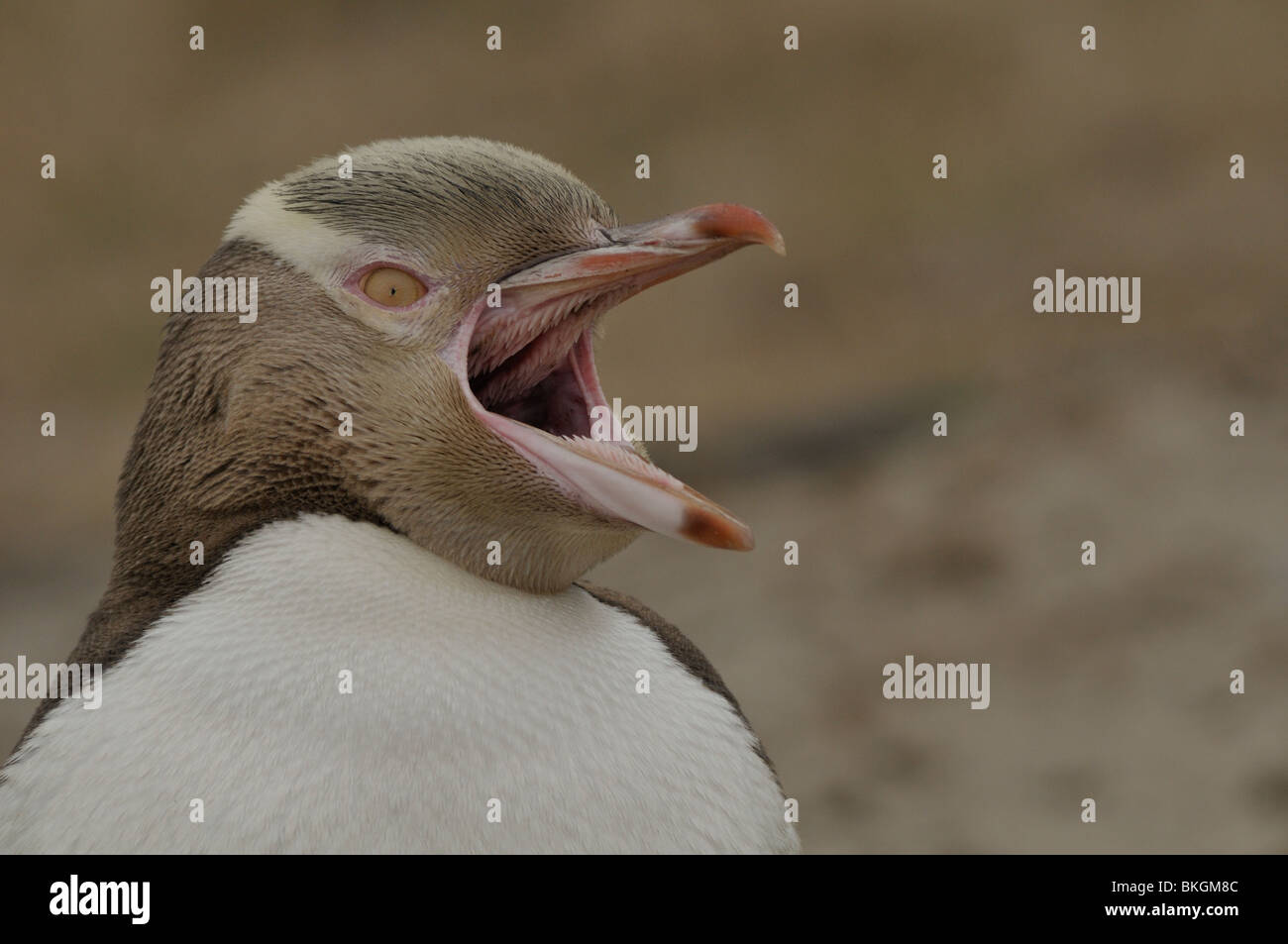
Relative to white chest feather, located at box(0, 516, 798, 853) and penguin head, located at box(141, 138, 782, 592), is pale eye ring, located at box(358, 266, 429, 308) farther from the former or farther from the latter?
white chest feather, located at box(0, 516, 798, 853)

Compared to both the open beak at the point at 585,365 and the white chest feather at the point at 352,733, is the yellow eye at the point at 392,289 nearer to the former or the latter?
the open beak at the point at 585,365

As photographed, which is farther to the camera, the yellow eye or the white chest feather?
the yellow eye

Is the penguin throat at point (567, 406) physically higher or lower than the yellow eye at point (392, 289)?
lower

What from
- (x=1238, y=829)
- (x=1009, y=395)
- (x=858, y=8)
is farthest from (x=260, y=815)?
(x=858, y=8)

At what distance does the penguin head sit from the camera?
4.06 feet

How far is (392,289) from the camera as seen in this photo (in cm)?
128

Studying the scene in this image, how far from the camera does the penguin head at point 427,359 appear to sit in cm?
124

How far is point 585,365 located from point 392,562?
0.27 meters

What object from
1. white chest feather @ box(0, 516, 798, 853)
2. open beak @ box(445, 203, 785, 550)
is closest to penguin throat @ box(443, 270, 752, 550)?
open beak @ box(445, 203, 785, 550)

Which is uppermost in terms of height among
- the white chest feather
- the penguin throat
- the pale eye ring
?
the pale eye ring

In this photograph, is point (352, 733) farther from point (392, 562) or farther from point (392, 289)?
point (392, 289)

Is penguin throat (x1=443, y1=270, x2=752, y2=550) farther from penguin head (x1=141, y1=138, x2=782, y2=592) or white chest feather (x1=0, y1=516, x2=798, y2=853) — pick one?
white chest feather (x1=0, y1=516, x2=798, y2=853)

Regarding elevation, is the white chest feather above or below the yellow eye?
below

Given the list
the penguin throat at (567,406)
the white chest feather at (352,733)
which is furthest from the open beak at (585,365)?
the white chest feather at (352,733)
